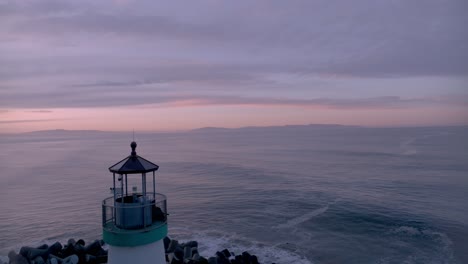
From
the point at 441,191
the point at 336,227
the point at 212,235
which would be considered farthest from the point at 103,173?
the point at 441,191

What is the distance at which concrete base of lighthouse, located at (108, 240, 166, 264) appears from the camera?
726 centimetres

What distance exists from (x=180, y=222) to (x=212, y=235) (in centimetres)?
365

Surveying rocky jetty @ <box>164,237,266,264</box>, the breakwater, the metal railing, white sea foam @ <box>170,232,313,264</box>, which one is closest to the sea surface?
white sea foam @ <box>170,232,313,264</box>

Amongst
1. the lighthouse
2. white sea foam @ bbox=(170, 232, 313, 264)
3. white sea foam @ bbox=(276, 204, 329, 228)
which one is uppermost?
the lighthouse

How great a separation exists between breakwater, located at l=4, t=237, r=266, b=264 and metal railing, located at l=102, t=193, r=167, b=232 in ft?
23.4

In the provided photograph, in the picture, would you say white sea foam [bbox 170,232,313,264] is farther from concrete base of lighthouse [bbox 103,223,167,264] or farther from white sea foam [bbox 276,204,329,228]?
concrete base of lighthouse [bbox 103,223,167,264]

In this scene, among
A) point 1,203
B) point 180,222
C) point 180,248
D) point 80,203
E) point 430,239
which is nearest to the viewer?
point 180,248

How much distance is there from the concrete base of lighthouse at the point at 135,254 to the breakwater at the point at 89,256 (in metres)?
7.14

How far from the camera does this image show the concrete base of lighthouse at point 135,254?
7258mm

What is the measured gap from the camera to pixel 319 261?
55.3 ft

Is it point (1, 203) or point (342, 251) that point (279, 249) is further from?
point (1, 203)

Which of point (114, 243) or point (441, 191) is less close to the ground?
point (114, 243)

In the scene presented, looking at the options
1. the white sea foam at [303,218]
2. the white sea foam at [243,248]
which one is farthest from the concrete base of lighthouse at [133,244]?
the white sea foam at [303,218]

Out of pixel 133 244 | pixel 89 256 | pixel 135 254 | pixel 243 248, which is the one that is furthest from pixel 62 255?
pixel 133 244
